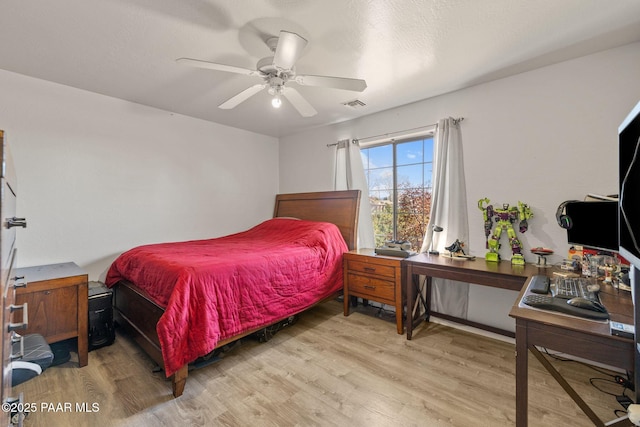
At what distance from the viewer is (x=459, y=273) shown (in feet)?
7.50

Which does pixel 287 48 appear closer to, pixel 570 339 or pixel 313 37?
pixel 313 37

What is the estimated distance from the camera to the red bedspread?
72.9 inches

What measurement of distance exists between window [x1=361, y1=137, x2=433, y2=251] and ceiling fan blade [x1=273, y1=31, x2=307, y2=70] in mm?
1930

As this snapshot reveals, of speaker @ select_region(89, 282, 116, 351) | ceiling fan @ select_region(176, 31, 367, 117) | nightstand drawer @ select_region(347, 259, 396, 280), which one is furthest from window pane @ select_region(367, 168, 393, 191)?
speaker @ select_region(89, 282, 116, 351)

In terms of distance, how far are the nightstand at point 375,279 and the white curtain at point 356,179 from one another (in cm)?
60

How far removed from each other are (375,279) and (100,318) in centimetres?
254

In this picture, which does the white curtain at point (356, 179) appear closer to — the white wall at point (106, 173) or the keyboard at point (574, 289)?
the white wall at point (106, 173)

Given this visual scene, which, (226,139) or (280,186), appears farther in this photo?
(280,186)

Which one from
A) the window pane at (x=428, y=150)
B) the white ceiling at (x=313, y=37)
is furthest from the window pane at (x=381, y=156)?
the white ceiling at (x=313, y=37)

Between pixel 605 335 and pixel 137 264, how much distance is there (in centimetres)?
301

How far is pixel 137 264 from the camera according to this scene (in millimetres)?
2424

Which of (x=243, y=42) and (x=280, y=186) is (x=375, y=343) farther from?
(x=280, y=186)

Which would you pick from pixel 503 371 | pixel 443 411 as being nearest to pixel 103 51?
pixel 443 411

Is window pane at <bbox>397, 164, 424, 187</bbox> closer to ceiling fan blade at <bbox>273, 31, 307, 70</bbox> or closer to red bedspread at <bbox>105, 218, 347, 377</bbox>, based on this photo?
red bedspread at <bbox>105, 218, 347, 377</bbox>
